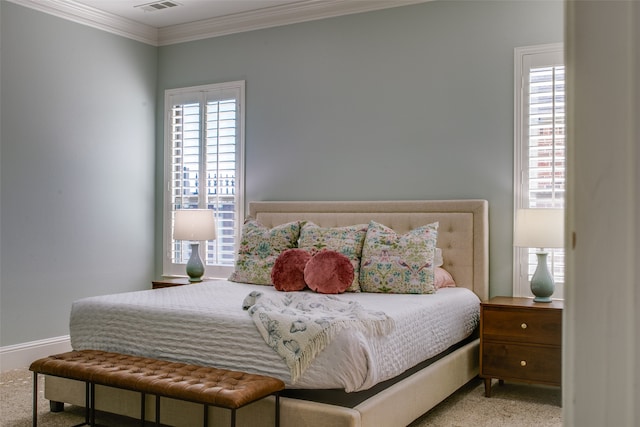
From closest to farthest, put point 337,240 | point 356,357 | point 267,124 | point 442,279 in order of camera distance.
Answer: point 356,357 < point 442,279 < point 337,240 < point 267,124

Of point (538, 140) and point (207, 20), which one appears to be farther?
point (207, 20)

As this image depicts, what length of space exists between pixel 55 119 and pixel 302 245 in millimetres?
2153

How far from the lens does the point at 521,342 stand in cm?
363

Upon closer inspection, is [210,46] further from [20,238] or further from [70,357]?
[70,357]

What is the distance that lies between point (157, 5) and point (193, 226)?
177 cm

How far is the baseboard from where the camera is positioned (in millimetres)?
4387

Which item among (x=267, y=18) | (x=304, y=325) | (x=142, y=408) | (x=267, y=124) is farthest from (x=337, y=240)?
(x=267, y=18)

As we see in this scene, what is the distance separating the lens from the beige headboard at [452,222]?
419 cm

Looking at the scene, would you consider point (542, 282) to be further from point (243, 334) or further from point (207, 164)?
point (207, 164)

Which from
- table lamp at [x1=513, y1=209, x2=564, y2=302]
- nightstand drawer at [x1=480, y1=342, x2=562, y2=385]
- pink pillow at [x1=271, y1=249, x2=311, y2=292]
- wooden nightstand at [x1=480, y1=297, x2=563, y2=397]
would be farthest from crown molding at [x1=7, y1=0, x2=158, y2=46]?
nightstand drawer at [x1=480, y1=342, x2=562, y2=385]

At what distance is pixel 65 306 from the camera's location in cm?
487

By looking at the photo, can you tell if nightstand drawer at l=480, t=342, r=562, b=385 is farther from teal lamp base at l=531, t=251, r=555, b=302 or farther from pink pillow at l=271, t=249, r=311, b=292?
pink pillow at l=271, t=249, r=311, b=292

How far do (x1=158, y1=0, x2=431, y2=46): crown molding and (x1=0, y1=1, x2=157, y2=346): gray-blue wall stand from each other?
359mm

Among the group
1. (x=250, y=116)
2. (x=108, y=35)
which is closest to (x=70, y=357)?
(x=250, y=116)
